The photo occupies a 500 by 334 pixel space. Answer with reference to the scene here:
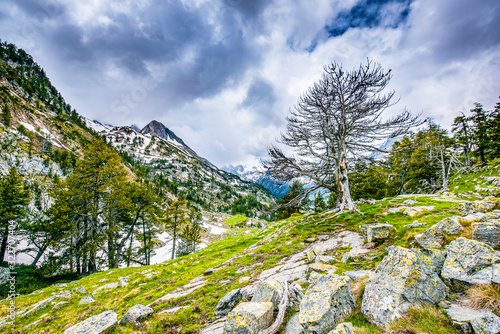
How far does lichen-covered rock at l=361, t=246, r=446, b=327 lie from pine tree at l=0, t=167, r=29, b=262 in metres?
37.5

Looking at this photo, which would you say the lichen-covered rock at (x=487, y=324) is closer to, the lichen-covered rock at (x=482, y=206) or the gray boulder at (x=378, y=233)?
the gray boulder at (x=378, y=233)

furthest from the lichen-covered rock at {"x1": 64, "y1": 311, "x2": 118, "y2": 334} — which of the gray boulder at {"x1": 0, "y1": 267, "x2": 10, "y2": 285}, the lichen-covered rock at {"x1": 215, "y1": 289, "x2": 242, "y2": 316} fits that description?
the gray boulder at {"x1": 0, "y1": 267, "x2": 10, "y2": 285}

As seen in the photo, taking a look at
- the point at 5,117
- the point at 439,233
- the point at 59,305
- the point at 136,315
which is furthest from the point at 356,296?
the point at 5,117

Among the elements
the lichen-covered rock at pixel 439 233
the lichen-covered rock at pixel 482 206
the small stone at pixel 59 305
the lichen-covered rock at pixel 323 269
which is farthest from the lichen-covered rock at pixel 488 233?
the small stone at pixel 59 305

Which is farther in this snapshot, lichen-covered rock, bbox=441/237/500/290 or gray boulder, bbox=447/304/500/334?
lichen-covered rock, bbox=441/237/500/290

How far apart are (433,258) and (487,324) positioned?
2102 millimetres

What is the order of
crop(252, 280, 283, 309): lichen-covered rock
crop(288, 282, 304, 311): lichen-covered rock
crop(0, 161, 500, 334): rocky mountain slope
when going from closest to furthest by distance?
crop(0, 161, 500, 334): rocky mountain slope → crop(288, 282, 304, 311): lichen-covered rock → crop(252, 280, 283, 309): lichen-covered rock

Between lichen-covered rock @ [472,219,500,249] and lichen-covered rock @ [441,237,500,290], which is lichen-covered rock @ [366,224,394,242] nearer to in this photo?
lichen-covered rock @ [472,219,500,249]

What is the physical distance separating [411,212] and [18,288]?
126ft

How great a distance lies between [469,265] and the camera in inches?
145

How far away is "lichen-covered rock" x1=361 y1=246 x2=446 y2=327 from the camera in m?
3.51

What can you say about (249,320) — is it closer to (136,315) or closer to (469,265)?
(469,265)

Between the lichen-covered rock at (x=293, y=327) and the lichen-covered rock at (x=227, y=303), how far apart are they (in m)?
2.92

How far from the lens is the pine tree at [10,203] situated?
2256 cm
